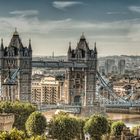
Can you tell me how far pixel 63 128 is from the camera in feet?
156

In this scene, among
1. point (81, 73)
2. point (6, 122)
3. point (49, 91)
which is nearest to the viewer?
point (6, 122)

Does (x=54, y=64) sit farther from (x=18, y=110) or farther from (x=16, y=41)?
(x=18, y=110)

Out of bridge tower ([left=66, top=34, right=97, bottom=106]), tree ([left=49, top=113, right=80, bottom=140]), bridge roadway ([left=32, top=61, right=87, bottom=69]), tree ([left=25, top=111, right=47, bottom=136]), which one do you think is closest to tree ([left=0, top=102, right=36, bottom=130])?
tree ([left=25, top=111, right=47, bottom=136])

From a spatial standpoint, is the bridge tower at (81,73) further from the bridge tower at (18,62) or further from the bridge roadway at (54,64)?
the bridge tower at (18,62)

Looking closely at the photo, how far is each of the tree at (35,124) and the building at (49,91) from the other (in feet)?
106

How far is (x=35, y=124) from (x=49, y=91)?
39169 millimetres

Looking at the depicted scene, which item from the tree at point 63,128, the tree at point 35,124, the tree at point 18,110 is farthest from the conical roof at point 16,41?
the tree at point 63,128

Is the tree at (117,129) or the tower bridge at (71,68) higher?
the tower bridge at (71,68)

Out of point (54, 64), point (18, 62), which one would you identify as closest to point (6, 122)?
point (18, 62)

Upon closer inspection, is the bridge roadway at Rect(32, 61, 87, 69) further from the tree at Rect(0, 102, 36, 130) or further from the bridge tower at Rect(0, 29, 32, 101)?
the tree at Rect(0, 102, 36, 130)

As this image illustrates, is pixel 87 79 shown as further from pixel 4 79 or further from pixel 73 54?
pixel 4 79

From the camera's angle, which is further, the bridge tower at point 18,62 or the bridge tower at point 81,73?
the bridge tower at point 81,73

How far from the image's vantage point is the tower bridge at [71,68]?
70.8m

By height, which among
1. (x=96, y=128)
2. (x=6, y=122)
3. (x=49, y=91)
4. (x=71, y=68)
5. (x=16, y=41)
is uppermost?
(x=16, y=41)
